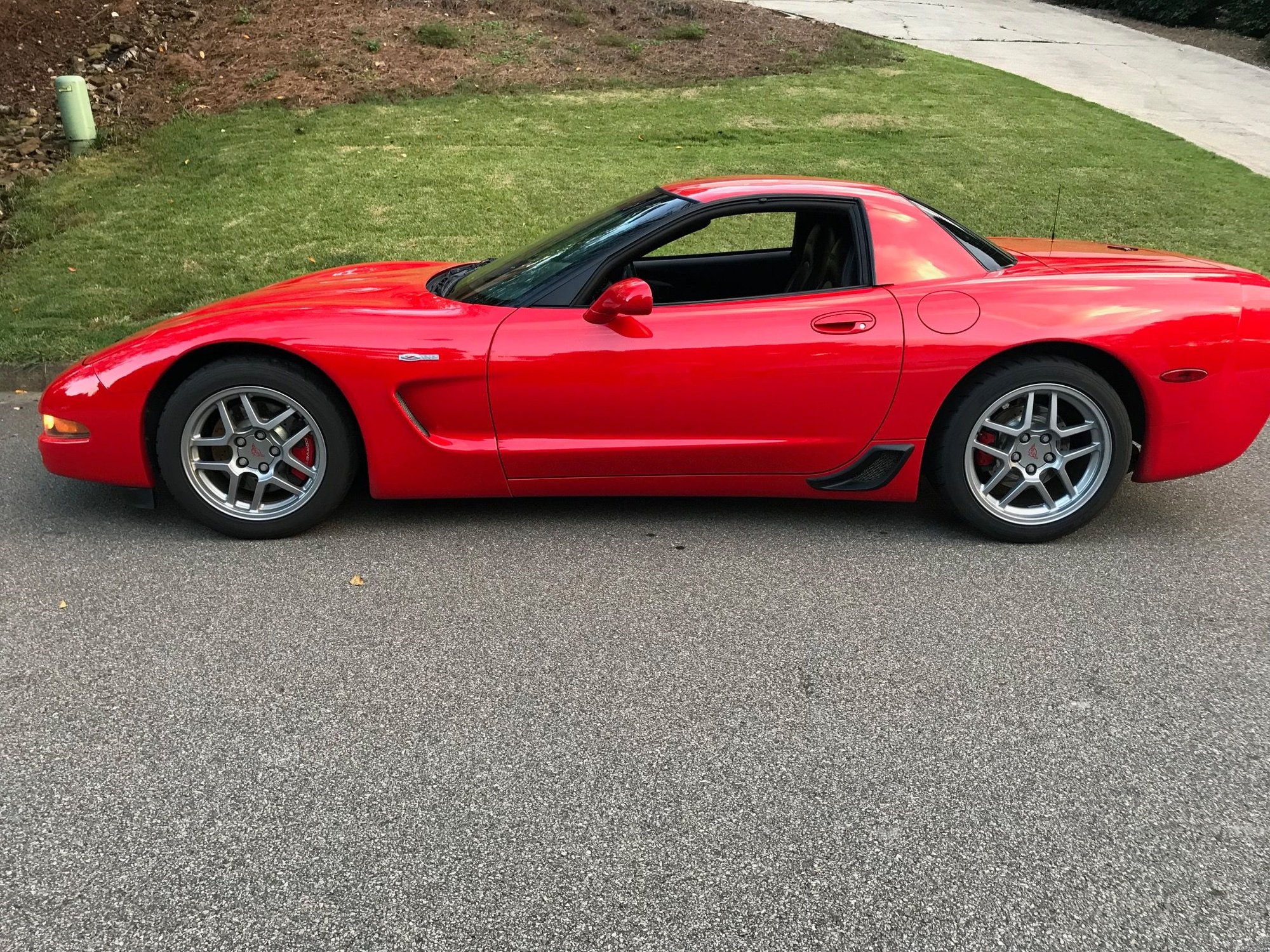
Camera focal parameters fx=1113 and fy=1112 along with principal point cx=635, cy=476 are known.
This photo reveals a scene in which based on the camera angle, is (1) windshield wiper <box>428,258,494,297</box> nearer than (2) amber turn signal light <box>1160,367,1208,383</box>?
No

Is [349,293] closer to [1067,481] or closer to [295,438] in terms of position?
[295,438]

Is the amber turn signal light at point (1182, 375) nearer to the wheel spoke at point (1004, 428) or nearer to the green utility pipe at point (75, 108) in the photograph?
the wheel spoke at point (1004, 428)

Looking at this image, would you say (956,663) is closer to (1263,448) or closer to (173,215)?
(1263,448)

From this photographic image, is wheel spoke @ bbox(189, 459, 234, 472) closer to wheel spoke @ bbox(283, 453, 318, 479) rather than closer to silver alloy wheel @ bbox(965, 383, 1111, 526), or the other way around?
wheel spoke @ bbox(283, 453, 318, 479)

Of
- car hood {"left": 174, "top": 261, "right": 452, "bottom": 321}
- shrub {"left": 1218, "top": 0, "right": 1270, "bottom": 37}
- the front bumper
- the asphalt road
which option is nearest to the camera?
the asphalt road

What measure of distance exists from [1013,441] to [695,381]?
4.04 ft

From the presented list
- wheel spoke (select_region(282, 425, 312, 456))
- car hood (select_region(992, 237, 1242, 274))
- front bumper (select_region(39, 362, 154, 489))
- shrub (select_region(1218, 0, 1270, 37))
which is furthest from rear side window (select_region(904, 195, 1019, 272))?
shrub (select_region(1218, 0, 1270, 37))

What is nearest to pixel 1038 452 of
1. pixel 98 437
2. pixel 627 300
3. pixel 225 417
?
pixel 627 300

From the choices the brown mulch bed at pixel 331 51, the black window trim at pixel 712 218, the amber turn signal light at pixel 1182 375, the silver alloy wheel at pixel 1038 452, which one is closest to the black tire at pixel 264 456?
the black window trim at pixel 712 218

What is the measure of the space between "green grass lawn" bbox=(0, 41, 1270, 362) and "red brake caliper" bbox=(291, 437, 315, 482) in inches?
127

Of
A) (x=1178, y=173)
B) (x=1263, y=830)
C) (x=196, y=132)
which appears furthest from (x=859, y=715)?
(x=196, y=132)

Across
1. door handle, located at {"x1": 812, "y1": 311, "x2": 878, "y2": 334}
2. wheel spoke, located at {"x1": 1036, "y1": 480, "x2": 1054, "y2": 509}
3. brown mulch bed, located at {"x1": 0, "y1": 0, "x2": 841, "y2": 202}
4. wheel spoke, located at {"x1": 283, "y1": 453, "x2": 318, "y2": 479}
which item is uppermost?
brown mulch bed, located at {"x1": 0, "y1": 0, "x2": 841, "y2": 202}

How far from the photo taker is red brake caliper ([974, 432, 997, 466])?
13.8 feet

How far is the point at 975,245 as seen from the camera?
4.39m
